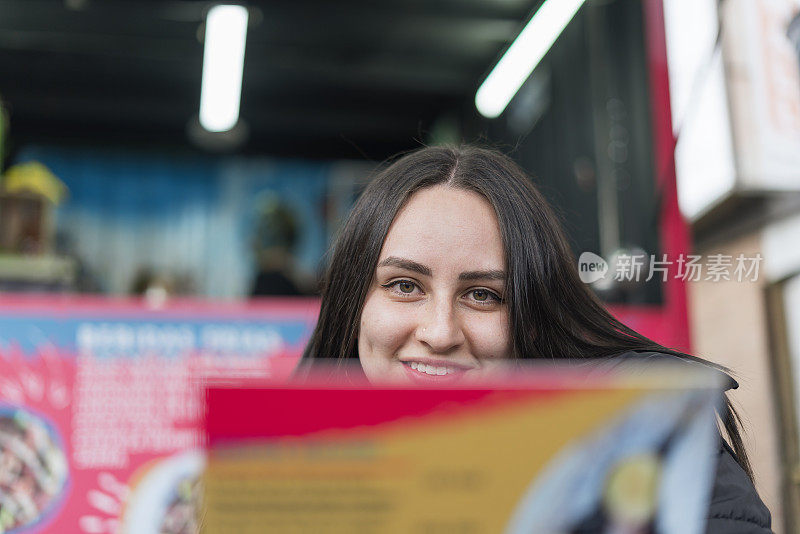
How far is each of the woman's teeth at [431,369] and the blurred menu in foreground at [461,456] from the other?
0.55 m

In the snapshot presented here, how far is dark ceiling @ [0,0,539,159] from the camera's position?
4.68 metres

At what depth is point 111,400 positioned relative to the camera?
7.04 feet

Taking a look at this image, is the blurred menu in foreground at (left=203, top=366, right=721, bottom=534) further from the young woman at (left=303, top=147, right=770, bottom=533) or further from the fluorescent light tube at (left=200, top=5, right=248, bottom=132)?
the fluorescent light tube at (left=200, top=5, right=248, bottom=132)

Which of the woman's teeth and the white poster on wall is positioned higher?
the white poster on wall

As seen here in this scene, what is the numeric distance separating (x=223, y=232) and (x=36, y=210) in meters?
3.62

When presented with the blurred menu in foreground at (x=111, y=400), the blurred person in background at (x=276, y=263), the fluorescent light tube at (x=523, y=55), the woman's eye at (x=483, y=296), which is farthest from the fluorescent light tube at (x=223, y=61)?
the woman's eye at (x=483, y=296)

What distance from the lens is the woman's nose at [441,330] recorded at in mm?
1073

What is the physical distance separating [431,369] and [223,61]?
155 inches

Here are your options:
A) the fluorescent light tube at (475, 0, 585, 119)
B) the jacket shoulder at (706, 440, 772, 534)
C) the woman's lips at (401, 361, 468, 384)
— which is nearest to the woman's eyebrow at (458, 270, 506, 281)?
the woman's lips at (401, 361, 468, 384)

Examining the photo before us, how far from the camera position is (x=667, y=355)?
1027 mm

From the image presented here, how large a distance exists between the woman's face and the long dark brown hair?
0.07 ft

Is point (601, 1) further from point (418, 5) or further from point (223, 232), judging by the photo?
point (223, 232)

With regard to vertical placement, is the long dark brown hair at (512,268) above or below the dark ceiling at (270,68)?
below

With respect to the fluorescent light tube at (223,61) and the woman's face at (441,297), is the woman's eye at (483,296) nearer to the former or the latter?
the woman's face at (441,297)
